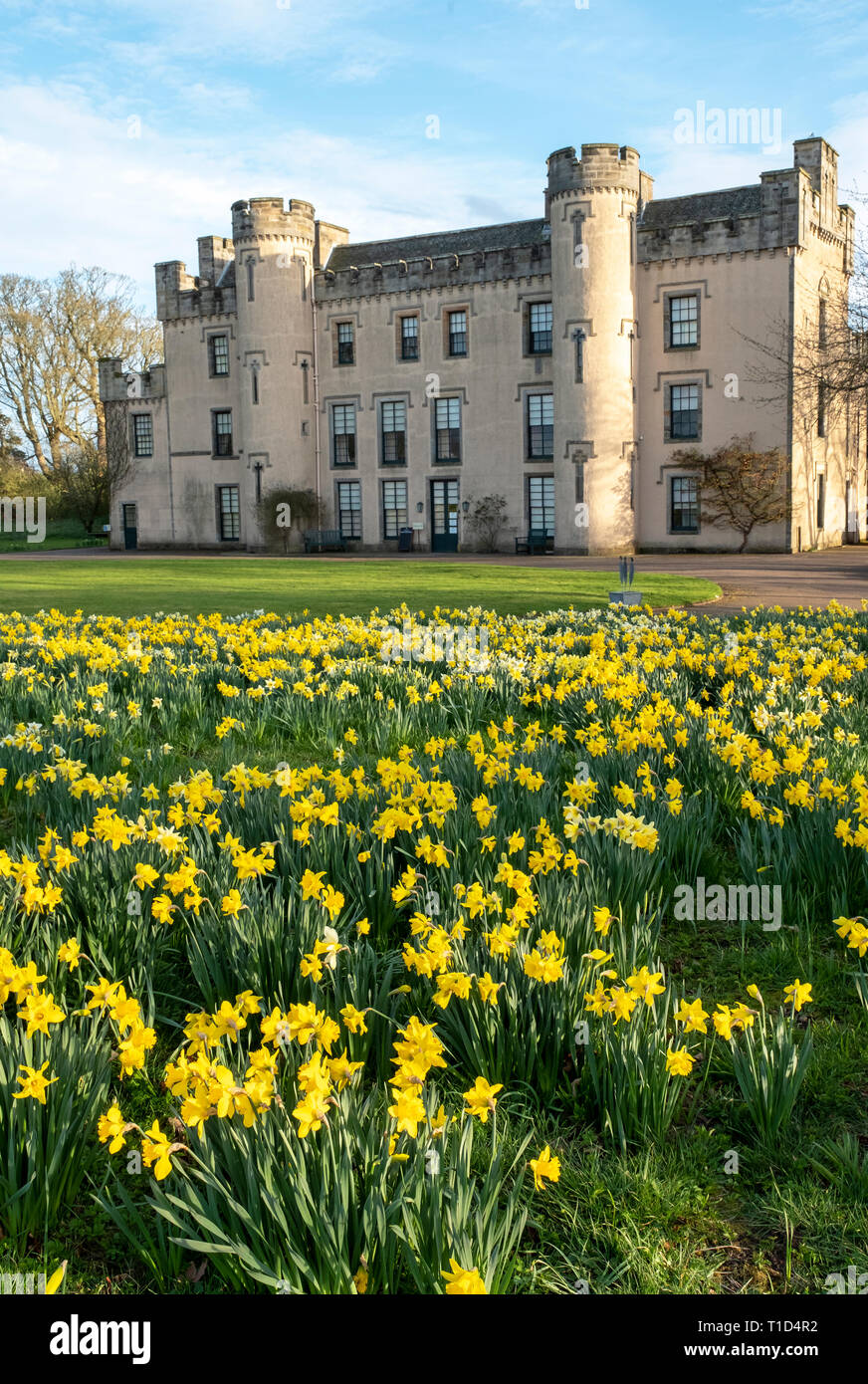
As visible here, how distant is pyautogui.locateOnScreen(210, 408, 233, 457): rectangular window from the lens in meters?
45.2

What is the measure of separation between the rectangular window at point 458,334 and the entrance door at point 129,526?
1629 centimetres

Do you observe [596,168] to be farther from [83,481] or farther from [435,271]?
[83,481]

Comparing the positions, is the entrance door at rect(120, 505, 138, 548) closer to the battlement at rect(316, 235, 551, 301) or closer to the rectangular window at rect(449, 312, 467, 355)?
the battlement at rect(316, 235, 551, 301)

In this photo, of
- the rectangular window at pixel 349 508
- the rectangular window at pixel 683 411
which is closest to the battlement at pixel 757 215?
the rectangular window at pixel 683 411

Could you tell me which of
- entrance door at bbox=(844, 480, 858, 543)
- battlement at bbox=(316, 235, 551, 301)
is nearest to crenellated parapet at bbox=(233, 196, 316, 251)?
battlement at bbox=(316, 235, 551, 301)

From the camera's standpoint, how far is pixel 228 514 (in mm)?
45531

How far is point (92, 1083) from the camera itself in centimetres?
285

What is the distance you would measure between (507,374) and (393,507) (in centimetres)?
667

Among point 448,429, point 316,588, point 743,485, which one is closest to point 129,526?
point 448,429

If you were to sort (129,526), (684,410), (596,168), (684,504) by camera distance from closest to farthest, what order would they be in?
(596,168)
(684,410)
(684,504)
(129,526)

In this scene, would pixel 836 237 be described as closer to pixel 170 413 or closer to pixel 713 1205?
pixel 170 413

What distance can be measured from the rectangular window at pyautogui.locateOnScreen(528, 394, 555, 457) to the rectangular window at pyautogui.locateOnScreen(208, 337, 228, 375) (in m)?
13.6

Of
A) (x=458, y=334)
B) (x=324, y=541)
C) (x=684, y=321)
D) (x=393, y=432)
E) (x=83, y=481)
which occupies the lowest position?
(x=324, y=541)

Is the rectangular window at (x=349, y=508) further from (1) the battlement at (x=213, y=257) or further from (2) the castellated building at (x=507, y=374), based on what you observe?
(1) the battlement at (x=213, y=257)
